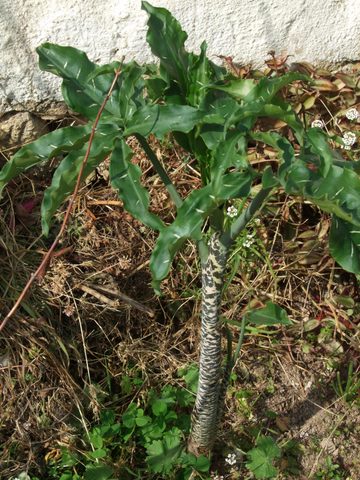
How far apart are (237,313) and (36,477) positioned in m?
0.86

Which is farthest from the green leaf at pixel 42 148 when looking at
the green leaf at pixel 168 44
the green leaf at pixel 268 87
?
the green leaf at pixel 268 87

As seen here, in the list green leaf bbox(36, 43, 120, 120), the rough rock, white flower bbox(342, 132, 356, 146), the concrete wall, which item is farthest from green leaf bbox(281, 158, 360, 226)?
the rough rock

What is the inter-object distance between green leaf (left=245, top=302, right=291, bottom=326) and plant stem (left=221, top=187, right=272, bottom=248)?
0.24 meters

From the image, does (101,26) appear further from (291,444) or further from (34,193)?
(291,444)

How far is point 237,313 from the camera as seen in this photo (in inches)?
104

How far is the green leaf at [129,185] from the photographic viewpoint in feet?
5.33

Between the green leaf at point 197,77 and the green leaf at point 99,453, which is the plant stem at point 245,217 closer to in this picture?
the green leaf at point 197,77

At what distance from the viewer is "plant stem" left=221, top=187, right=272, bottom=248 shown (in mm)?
1657

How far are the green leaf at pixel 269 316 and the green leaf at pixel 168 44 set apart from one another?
0.58m

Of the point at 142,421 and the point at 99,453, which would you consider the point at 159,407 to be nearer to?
the point at 142,421

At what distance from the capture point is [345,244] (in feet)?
5.49

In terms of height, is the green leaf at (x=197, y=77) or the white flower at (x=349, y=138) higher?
the green leaf at (x=197, y=77)

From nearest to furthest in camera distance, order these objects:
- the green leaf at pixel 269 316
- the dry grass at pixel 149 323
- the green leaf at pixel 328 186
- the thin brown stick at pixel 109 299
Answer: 1. the green leaf at pixel 328 186
2. the green leaf at pixel 269 316
3. the dry grass at pixel 149 323
4. the thin brown stick at pixel 109 299

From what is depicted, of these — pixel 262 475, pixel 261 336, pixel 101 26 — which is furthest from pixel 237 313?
pixel 101 26
